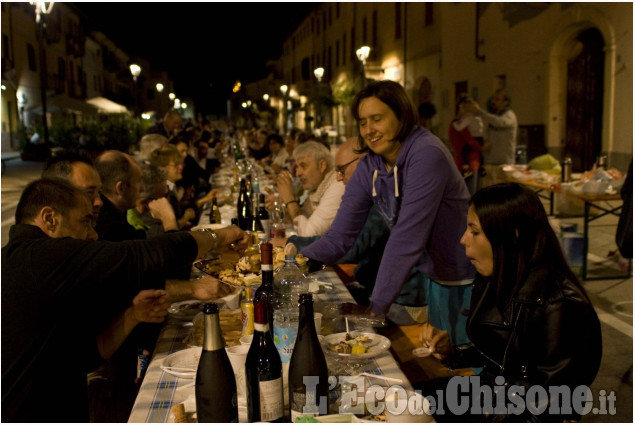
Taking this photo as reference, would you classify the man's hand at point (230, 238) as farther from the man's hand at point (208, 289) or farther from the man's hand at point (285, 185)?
the man's hand at point (285, 185)

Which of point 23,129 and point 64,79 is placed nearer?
point 23,129

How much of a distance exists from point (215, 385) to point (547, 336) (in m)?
0.98

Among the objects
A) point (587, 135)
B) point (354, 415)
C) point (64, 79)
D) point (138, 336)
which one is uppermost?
point (64, 79)

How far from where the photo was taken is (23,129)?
25406mm

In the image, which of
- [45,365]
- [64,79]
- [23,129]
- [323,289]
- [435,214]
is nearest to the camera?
[45,365]

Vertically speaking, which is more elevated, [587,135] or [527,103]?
[527,103]

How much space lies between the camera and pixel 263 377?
59.8 inches

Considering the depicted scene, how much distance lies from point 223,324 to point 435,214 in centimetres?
101

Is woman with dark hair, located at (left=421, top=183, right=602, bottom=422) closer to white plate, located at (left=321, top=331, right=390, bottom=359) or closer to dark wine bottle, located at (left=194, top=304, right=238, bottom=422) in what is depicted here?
white plate, located at (left=321, top=331, right=390, bottom=359)

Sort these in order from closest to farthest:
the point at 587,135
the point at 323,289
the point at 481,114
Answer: the point at 323,289, the point at 481,114, the point at 587,135

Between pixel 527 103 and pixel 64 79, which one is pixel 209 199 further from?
pixel 64 79

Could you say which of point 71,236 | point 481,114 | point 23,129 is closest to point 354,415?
point 71,236

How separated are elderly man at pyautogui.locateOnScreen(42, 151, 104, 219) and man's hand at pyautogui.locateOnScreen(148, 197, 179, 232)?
94 centimetres

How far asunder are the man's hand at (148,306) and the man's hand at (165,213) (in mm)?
1846
